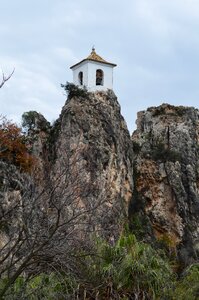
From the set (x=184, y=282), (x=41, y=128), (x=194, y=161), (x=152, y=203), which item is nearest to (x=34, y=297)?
(x=184, y=282)

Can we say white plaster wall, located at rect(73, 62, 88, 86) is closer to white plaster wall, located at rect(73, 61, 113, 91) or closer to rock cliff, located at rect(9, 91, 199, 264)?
white plaster wall, located at rect(73, 61, 113, 91)

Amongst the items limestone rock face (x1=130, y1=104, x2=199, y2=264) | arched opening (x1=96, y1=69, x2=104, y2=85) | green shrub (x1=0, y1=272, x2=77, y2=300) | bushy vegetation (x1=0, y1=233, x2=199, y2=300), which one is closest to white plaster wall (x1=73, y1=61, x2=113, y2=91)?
arched opening (x1=96, y1=69, x2=104, y2=85)

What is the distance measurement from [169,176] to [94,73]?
27.7ft

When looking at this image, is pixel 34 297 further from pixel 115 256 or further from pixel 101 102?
pixel 101 102

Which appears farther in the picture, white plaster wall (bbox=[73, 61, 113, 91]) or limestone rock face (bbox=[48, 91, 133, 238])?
white plaster wall (bbox=[73, 61, 113, 91])

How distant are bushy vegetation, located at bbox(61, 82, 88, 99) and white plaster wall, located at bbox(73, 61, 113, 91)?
3.20 ft

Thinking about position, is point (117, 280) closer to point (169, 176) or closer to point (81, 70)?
point (81, 70)

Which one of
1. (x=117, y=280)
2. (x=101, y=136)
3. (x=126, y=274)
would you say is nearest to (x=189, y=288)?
(x=126, y=274)

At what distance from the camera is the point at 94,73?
35.9m

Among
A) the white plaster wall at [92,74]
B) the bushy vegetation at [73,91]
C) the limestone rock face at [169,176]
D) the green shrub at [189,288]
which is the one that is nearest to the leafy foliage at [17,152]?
the bushy vegetation at [73,91]

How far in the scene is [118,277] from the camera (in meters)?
10.4

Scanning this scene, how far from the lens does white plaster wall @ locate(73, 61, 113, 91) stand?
35562 millimetres

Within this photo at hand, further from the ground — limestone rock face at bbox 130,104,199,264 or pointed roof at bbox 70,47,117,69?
pointed roof at bbox 70,47,117,69

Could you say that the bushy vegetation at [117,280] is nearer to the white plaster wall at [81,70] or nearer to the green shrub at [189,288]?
the green shrub at [189,288]
